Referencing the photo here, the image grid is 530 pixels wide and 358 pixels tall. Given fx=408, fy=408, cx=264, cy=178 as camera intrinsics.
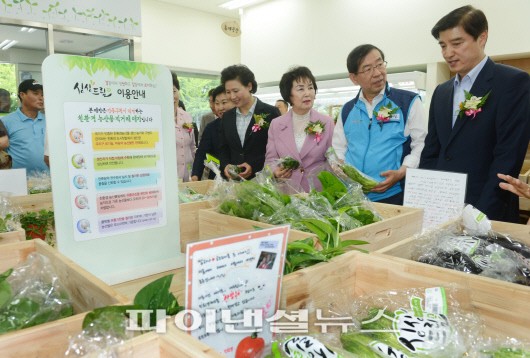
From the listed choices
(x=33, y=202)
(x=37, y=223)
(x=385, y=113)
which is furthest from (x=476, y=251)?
(x=33, y=202)

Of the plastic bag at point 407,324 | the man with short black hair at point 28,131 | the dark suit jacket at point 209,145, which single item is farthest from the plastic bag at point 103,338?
the man with short black hair at point 28,131

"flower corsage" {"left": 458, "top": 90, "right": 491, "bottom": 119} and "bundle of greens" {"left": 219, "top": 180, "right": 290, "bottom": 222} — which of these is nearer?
"bundle of greens" {"left": 219, "top": 180, "right": 290, "bottom": 222}

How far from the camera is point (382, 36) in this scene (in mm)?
5207

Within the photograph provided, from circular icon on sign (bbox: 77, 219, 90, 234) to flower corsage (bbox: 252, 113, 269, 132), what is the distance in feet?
6.34

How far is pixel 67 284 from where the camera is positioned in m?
1.04

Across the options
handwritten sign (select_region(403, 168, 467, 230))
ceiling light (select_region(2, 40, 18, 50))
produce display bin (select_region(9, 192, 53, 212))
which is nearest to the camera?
handwritten sign (select_region(403, 168, 467, 230))

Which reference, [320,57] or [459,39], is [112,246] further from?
[320,57]

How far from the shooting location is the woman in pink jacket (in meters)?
2.71

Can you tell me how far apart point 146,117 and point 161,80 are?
0.48ft

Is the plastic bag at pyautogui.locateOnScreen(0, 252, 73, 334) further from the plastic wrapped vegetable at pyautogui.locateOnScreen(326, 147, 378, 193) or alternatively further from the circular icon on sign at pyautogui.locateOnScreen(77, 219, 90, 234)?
the plastic wrapped vegetable at pyautogui.locateOnScreen(326, 147, 378, 193)

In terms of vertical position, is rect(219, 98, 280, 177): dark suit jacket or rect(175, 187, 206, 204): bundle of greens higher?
rect(219, 98, 280, 177): dark suit jacket

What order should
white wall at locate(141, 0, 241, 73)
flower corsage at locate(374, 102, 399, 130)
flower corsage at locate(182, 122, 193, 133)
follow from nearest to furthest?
flower corsage at locate(374, 102, 399, 130) < flower corsage at locate(182, 122, 193, 133) < white wall at locate(141, 0, 241, 73)

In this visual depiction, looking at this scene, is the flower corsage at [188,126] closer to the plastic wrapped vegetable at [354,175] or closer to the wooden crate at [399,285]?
the plastic wrapped vegetable at [354,175]

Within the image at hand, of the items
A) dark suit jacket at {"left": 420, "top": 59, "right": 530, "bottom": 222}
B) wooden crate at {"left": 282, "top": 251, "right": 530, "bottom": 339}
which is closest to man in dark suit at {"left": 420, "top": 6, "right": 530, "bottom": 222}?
dark suit jacket at {"left": 420, "top": 59, "right": 530, "bottom": 222}
